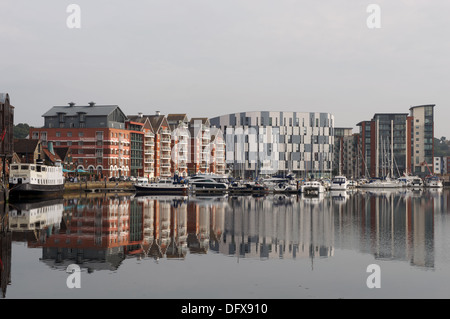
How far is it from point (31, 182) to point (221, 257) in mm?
63479

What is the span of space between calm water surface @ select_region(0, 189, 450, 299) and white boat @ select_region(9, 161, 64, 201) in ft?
101

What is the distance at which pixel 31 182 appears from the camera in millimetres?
89562

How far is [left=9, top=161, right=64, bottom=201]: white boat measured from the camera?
3433 inches

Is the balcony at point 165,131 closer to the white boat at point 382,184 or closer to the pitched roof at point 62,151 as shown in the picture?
the pitched roof at point 62,151

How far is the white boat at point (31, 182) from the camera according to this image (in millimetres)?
87188

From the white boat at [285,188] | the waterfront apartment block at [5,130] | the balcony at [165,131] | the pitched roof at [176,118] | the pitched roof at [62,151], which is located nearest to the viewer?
the waterfront apartment block at [5,130]

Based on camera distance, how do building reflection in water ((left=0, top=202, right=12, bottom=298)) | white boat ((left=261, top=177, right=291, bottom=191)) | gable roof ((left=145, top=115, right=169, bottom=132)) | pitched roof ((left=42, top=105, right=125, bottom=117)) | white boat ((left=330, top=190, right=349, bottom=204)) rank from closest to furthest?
1. building reflection in water ((left=0, top=202, right=12, bottom=298))
2. white boat ((left=330, top=190, right=349, bottom=204))
3. white boat ((left=261, top=177, right=291, bottom=191))
4. pitched roof ((left=42, top=105, right=125, bottom=117))
5. gable roof ((left=145, top=115, right=169, bottom=132))

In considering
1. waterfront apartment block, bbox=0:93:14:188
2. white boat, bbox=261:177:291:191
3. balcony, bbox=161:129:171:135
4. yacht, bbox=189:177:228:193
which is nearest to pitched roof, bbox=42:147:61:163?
yacht, bbox=189:177:228:193

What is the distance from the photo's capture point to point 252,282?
26859 mm

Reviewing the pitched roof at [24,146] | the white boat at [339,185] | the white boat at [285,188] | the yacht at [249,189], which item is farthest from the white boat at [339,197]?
the pitched roof at [24,146]

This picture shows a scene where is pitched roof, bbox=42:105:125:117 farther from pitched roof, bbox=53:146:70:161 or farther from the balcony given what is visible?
the balcony

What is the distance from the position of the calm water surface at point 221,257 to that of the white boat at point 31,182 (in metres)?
30.7

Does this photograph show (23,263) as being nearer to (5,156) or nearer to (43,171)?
(5,156)

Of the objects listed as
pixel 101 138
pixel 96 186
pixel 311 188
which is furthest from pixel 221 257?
pixel 101 138
